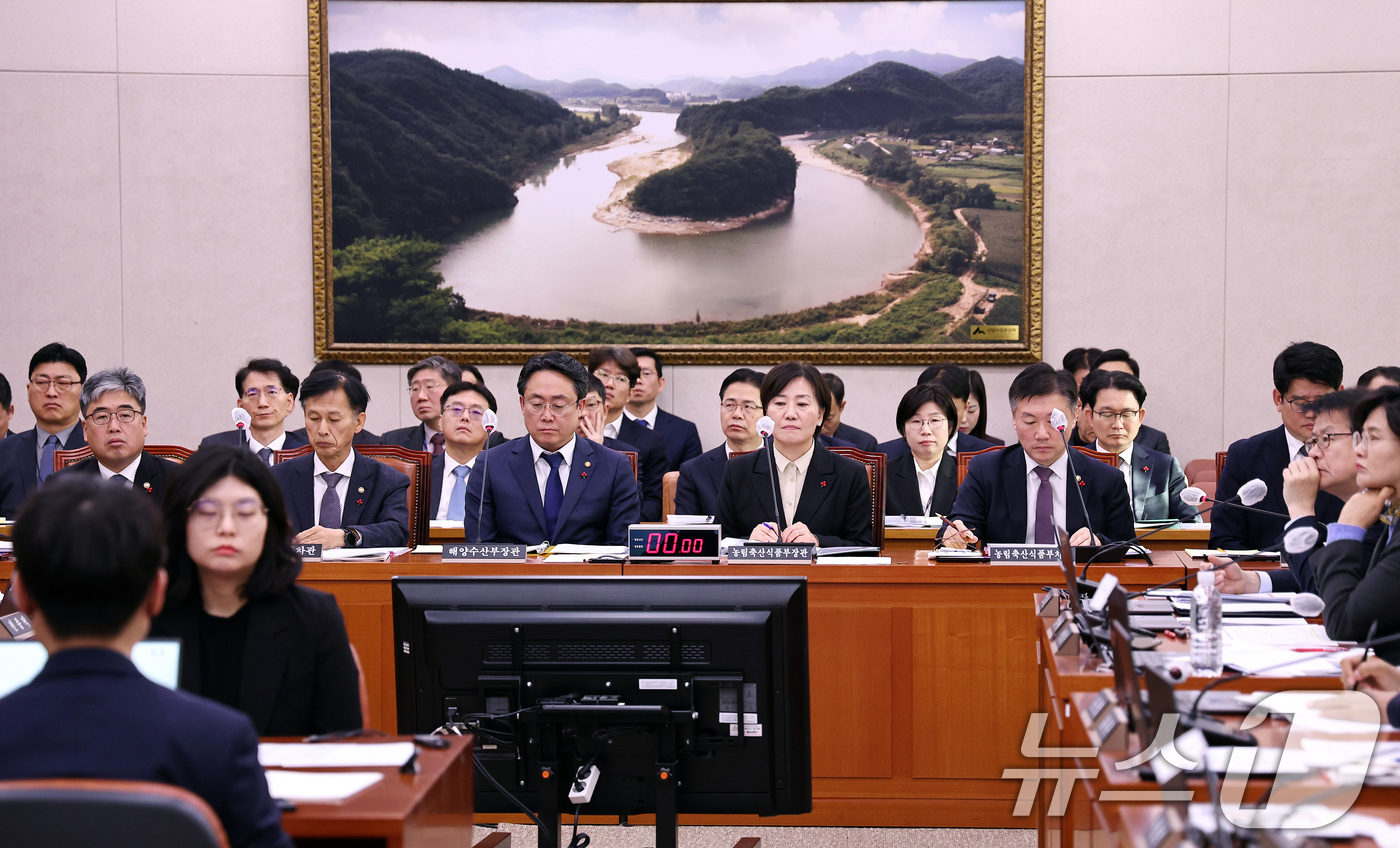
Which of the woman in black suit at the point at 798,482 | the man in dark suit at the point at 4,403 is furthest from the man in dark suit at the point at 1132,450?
the man in dark suit at the point at 4,403

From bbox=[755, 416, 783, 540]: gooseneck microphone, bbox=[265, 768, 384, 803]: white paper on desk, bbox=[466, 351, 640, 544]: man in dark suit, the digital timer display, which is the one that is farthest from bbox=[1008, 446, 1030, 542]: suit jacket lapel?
bbox=[265, 768, 384, 803]: white paper on desk

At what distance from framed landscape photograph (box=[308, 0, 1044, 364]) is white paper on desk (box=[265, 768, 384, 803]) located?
460 cm

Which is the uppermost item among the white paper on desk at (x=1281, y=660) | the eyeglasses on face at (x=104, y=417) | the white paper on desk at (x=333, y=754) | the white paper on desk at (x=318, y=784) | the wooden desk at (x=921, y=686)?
the eyeglasses on face at (x=104, y=417)

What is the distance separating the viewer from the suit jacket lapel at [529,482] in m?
3.63

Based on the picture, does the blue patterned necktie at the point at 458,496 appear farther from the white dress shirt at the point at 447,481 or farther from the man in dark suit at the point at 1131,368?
the man in dark suit at the point at 1131,368

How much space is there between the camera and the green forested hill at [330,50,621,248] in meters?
6.05

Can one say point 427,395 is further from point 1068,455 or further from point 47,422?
point 1068,455

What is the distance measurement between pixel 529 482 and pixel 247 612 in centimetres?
176

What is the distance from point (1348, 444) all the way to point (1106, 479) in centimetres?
96

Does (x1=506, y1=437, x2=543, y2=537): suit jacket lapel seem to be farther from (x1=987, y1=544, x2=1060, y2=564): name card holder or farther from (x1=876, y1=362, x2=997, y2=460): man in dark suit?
(x1=876, y1=362, x2=997, y2=460): man in dark suit

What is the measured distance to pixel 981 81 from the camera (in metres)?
5.96

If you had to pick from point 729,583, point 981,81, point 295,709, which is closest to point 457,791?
point 295,709

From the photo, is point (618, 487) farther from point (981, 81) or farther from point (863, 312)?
point (981, 81)

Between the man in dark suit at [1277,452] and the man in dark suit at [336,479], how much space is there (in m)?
2.72
